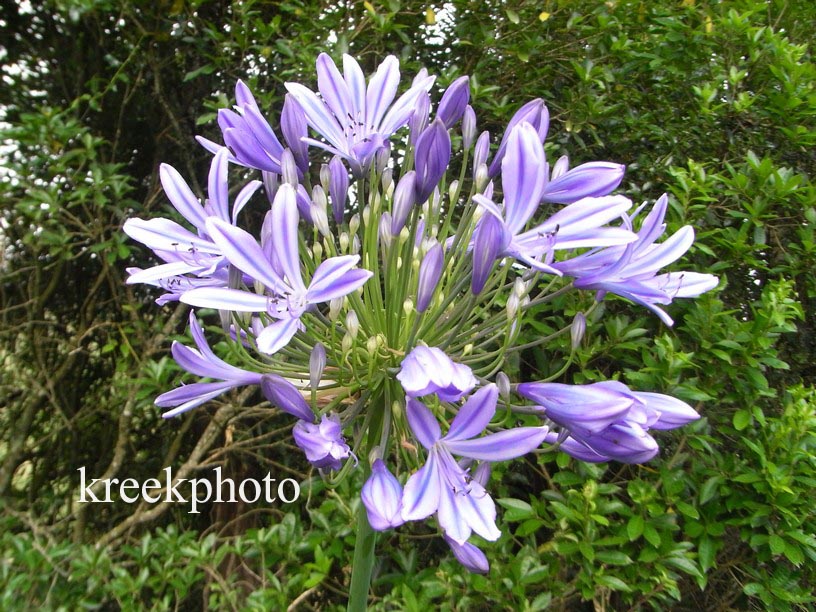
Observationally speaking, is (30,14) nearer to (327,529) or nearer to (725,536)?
(327,529)

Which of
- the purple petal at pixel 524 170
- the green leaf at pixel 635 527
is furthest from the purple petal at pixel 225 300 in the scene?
the green leaf at pixel 635 527

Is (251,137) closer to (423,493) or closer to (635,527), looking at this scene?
(423,493)

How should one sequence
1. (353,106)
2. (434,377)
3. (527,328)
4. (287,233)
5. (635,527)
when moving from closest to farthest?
(434,377) < (287,233) < (353,106) < (635,527) < (527,328)

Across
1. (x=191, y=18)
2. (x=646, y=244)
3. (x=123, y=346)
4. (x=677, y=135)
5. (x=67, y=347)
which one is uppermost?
(x=191, y=18)

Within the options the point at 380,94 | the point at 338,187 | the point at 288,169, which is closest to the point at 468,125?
the point at 380,94

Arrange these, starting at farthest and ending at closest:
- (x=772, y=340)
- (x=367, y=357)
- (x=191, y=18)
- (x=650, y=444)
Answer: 1. (x=191, y=18)
2. (x=772, y=340)
3. (x=367, y=357)
4. (x=650, y=444)

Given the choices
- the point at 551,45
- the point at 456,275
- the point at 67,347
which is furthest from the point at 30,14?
the point at 456,275
